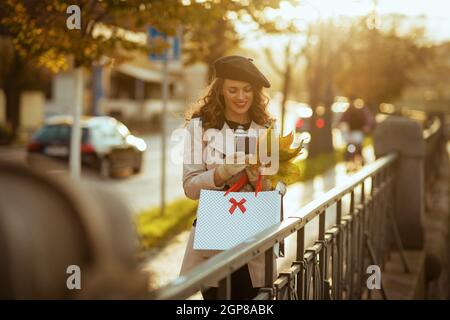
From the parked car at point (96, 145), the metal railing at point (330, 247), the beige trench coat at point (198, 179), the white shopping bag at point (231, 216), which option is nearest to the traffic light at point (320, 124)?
the parked car at point (96, 145)

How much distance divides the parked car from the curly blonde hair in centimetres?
1729

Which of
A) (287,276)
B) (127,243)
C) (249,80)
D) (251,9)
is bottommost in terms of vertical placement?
(287,276)

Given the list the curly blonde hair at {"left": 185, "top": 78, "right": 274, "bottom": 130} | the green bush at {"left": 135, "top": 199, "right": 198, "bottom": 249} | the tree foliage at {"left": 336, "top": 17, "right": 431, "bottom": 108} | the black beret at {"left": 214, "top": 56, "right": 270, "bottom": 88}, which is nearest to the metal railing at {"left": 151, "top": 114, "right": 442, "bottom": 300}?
the curly blonde hair at {"left": 185, "top": 78, "right": 274, "bottom": 130}

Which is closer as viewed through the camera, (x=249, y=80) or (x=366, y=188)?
(x=249, y=80)

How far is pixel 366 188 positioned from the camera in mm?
7051

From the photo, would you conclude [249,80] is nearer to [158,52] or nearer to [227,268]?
[227,268]

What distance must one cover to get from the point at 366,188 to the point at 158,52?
121 inches

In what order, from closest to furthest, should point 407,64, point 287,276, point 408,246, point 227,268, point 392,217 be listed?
point 227,268, point 287,276, point 392,217, point 408,246, point 407,64

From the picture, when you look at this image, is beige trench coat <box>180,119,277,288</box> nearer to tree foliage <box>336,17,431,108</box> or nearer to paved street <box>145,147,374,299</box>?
paved street <box>145,147,374,299</box>

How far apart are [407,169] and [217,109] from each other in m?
5.63

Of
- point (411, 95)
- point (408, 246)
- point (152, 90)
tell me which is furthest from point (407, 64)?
point (411, 95)

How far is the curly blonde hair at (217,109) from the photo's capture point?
163 inches

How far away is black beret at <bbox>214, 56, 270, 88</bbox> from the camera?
4.14 meters

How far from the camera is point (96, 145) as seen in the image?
73.3ft
